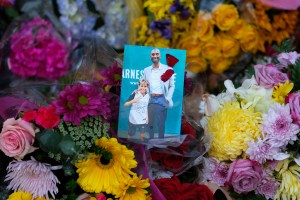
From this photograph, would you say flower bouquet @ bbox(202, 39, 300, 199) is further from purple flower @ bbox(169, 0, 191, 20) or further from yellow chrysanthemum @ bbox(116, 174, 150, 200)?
purple flower @ bbox(169, 0, 191, 20)

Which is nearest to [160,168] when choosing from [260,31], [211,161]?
[211,161]

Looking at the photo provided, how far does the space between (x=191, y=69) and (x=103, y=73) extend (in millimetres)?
255

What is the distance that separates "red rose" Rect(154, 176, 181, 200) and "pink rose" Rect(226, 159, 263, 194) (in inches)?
4.8

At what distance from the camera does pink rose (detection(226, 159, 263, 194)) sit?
999mm

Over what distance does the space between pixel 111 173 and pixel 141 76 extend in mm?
235

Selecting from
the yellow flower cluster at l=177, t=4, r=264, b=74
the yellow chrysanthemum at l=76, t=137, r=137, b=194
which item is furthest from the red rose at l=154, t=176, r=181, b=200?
the yellow flower cluster at l=177, t=4, r=264, b=74

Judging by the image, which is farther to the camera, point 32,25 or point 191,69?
point 32,25

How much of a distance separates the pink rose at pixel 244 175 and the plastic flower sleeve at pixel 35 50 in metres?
0.95

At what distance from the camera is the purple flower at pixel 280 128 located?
997mm

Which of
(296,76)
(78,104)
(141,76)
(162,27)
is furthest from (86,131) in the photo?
(162,27)

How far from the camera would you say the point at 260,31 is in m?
1.71

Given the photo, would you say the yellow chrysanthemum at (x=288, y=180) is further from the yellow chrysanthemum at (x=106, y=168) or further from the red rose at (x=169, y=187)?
the yellow chrysanthemum at (x=106, y=168)

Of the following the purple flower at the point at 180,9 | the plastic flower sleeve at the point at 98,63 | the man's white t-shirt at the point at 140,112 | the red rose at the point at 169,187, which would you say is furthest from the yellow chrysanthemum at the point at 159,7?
the red rose at the point at 169,187

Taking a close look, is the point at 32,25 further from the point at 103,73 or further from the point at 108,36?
the point at 103,73
